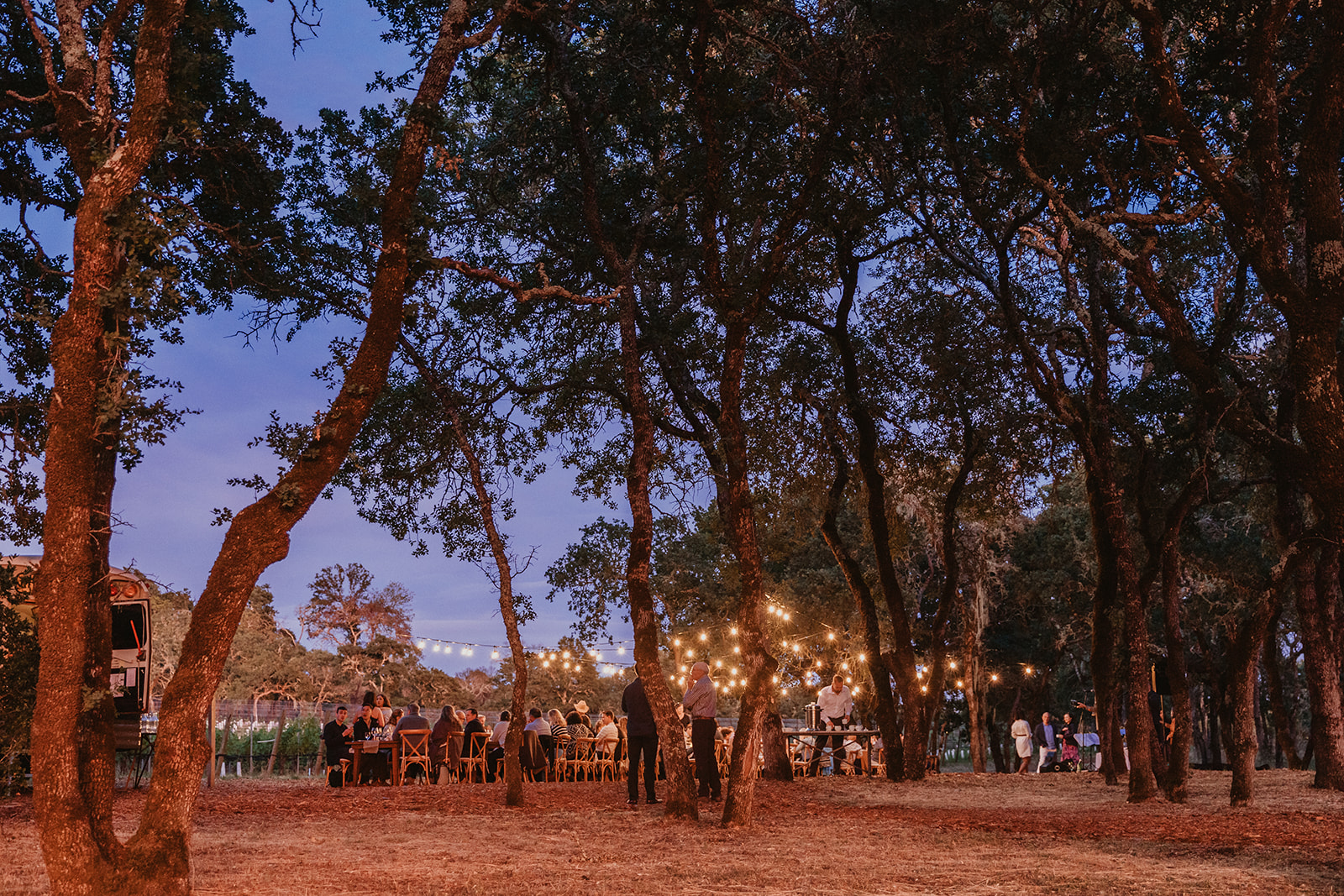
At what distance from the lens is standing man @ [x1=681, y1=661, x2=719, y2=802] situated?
36.1ft

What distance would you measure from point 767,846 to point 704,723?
380 cm

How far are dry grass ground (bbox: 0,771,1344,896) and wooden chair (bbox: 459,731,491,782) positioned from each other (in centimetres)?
432

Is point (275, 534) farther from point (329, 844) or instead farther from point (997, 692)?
point (997, 692)

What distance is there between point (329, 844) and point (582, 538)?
36.7ft

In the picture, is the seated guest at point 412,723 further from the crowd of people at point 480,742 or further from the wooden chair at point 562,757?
the wooden chair at point 562,757

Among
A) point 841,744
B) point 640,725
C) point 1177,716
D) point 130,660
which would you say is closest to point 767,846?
point 640,725

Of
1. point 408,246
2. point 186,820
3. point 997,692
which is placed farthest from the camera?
point 997,692

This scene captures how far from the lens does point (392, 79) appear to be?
11898 mm

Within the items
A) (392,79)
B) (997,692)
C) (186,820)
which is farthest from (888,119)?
(997,692)

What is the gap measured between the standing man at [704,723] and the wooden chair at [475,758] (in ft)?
20.2

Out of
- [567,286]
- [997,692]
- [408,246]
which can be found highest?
[567,286]

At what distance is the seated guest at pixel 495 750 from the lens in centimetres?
1773

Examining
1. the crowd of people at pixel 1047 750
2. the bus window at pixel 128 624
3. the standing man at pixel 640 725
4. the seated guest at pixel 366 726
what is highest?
the bus window at pixel 128 624

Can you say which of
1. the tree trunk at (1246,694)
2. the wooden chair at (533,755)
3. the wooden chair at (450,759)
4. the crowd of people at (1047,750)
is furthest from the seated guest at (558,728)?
the tree trunk at (1246,694)
